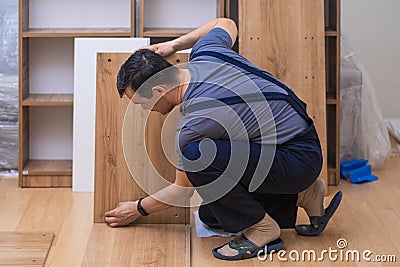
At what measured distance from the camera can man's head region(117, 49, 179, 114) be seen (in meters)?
2.91

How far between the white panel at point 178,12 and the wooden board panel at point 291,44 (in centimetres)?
28

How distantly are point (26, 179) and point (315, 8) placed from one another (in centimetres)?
152

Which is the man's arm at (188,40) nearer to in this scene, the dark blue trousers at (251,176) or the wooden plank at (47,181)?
the dark blue trousers at (251,176)

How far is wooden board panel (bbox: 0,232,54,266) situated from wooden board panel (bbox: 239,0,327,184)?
1236 mm

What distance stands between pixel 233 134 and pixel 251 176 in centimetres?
16

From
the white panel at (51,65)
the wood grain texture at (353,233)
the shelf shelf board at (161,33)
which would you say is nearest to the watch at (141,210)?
the wood grain texture at (353,233)

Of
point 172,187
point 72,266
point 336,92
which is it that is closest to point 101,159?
point 172,187

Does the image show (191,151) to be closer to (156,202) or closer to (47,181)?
(156,202)

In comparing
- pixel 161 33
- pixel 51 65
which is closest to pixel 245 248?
pixel 161 33

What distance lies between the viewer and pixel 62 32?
3.76 m

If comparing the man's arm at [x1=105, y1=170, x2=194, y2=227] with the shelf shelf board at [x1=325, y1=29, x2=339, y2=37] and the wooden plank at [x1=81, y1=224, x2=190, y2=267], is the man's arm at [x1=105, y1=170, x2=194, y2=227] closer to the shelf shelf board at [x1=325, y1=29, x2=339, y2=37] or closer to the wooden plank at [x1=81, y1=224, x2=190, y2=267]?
the wooden plank at [x1=81, y1=224, x2=190, y2=267]

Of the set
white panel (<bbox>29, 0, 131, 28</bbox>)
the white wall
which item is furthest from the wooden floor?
the white wall

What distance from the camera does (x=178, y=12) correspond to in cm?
391

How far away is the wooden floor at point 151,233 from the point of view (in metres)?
2.89
